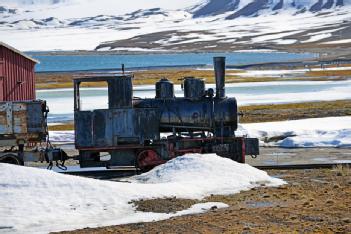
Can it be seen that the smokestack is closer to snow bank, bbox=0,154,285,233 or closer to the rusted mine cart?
snow bank, bbox=0,154,285,233

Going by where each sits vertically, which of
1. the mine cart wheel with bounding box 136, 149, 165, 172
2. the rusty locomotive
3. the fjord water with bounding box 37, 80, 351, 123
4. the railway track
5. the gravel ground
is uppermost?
the fjord water with bounding box 37, 80, 351, 123

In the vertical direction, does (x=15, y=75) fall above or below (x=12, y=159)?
above

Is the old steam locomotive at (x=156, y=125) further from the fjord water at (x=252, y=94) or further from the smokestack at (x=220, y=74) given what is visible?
the fjord water at (x=252, y=94)

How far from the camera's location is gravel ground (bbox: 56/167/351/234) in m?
13.5

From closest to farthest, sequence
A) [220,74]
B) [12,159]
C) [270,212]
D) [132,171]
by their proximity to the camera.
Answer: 1. [270,212]
2. [12,159]
3. [220,74]
4. [132,171]

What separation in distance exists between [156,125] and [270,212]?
7.68 meters

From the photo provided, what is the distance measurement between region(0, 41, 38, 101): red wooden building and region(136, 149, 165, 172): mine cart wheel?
9.00 m

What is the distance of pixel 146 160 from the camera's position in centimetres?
2195

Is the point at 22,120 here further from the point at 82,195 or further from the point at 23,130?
the point at 82,195

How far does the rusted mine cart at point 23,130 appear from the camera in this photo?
2156 centimetres

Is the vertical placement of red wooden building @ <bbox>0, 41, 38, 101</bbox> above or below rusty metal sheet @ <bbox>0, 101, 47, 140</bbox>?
Result: above

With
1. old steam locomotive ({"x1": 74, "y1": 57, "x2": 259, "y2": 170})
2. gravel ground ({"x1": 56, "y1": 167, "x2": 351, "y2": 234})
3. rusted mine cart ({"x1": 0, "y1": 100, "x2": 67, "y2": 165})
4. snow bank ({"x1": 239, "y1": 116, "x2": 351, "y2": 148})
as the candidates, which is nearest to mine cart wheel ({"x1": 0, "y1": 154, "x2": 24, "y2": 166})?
rusted mine cart ({"x1": 0, "y1": 100, "x2": 67, "y2": 165})

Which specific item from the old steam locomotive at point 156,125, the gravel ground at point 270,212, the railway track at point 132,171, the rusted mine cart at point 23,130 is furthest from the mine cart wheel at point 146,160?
the gravel ground at point 270,212

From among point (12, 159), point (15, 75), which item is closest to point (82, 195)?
point (12, 159)
